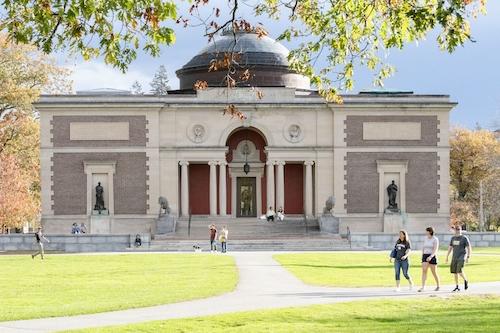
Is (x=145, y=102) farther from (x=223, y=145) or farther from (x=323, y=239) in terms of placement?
(x=323, y=239)

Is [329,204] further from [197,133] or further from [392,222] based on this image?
[197,133]

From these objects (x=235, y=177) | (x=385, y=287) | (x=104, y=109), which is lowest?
(x=385, y=287)

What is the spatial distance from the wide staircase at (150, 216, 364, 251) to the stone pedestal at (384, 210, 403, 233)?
427 cm

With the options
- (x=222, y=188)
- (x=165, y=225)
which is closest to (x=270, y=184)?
(x=222, y=188)

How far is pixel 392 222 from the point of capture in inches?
2318

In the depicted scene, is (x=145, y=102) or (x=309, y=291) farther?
(x=145, y=102)

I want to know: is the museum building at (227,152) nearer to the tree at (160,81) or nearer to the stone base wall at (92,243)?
the stone base wall at (92,243)

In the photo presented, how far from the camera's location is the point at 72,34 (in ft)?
45.3

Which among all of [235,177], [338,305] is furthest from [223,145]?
[338,305]

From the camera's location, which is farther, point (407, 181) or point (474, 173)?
point (474, 173)

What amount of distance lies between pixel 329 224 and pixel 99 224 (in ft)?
45.5

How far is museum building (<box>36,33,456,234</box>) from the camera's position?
194 feet

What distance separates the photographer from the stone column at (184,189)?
197 feet

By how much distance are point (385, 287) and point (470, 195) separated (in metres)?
65.6
